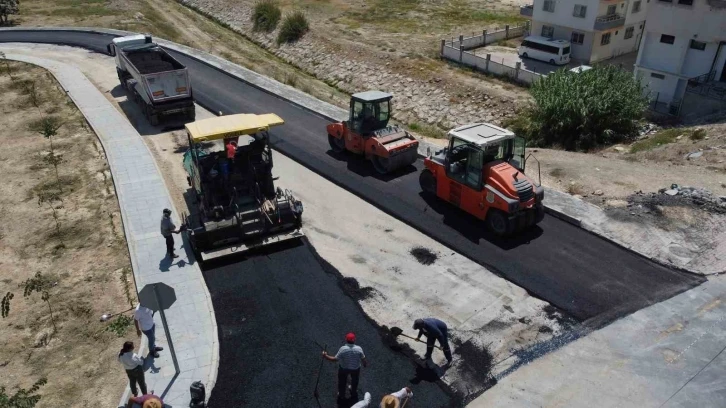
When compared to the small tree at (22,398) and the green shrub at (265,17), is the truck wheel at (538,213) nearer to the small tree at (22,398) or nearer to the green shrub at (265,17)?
the small tree at (22,398)

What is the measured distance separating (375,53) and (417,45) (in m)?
3.80

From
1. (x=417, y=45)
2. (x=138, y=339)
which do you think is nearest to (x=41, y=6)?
(x=417, y=45)

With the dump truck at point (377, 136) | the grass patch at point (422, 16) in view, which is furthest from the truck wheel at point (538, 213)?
the grass patch at point (422, 16)

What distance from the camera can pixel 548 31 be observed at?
127ft

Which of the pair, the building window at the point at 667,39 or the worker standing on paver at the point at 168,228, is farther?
the building window at the point at 667,39

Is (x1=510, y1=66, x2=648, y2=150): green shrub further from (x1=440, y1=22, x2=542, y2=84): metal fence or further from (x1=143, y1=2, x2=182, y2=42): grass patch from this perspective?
(x1=143, y1=2, x2=182, y2=42): grass patch

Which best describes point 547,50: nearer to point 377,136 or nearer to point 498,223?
point 377,136

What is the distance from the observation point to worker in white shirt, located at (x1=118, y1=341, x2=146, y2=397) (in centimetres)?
941

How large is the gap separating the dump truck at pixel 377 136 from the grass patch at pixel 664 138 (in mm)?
9544

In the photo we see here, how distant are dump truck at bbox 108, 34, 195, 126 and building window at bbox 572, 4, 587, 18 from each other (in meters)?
25.8

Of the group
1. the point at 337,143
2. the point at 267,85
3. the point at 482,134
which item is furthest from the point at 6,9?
the point at 482,134

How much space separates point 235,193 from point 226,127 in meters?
1.72

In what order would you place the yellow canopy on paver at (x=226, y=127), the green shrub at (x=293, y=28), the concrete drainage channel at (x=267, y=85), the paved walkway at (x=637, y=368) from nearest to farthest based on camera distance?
1. the paved walkway at (x=637, y=368)
2. the yellow canopy on paver at (x=226, y=127)
3. the concrete drainage channel at (x=267, y=85)
4. the green shrub at (x=293, y=28)

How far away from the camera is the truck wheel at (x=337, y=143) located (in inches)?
785
